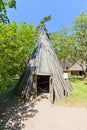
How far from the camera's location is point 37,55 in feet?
63.4

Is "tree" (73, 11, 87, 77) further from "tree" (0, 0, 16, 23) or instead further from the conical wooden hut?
"tree" (0, 0, 16, 23)

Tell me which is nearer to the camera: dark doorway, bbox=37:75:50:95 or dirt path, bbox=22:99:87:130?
dirt path, bbox=22:99:87:130

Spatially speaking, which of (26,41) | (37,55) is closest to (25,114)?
(37,55)

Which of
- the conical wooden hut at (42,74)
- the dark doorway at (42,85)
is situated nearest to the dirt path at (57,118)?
the conical wooden hut at (42,74)

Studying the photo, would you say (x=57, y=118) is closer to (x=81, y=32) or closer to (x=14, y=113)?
(x=14, y=113)

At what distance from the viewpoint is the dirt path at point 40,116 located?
11469mm

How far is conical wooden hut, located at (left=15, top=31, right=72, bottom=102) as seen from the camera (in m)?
17.3

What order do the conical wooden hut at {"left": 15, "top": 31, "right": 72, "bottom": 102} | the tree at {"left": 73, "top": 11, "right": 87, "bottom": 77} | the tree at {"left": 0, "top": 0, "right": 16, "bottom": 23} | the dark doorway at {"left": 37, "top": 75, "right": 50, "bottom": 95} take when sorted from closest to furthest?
the tree at {"left": 0, "top": 0, "right": 16, "bottom": 23} < the conical wooden hut at {"left": 15, "top": 31, "right": 72, "bottom": 102} < the dark doorway at {"left": 37, "top": 75, "right": 50, "bottom": 95} < the tree at {"left": 73, "top": 11, "right": 87, "bottom": 77}

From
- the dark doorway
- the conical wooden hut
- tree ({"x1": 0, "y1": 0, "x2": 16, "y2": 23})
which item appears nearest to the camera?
tree ({"x1": 0, "y1": 0, "x2": 16, "y2": 23})

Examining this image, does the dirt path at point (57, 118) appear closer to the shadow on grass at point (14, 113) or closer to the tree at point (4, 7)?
the shadow on grass at point (14, 113)

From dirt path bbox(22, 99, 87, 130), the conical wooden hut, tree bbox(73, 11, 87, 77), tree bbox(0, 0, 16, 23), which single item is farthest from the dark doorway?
tree bbox(73, 11, 87, 77)

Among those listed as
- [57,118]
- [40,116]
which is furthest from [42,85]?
[57,118]

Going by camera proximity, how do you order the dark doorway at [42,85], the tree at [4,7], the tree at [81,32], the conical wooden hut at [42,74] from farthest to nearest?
1. the tree at [81,32]
2. the dark doorway at [42,85]
3. the conical wooden hut at [42,74]
4. the tree at [4,7]

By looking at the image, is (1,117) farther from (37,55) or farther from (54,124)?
(37,55)
